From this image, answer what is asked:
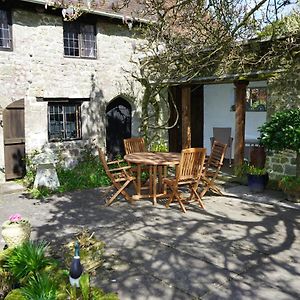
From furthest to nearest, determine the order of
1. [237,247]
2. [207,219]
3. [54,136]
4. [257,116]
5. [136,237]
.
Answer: [257,116]
[54,136]
[207,219]
[136,237]
[237,247]

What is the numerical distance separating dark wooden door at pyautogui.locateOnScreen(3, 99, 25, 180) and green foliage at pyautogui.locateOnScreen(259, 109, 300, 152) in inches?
236

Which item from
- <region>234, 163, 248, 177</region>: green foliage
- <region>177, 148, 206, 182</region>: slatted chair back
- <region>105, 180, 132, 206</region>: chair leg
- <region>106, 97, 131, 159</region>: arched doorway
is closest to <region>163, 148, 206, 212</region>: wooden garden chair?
<region>177, 148, 206, 182</region>: slatted chair back

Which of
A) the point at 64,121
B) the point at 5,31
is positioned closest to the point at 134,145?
the point at 64,121

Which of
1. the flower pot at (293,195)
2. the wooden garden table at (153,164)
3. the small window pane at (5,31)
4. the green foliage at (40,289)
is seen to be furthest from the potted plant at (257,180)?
the small window pane at (5,31)

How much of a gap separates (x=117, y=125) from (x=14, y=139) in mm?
3289

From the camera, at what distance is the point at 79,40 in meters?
9.94

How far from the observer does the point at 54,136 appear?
9.76 meters

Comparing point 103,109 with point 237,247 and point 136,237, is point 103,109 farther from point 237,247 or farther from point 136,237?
point 237,247

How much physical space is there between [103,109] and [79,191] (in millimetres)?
3034

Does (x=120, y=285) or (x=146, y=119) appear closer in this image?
(x=120, y=285)

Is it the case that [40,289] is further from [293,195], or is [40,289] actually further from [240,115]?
[240,115]

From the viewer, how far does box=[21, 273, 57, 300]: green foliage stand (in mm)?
3283

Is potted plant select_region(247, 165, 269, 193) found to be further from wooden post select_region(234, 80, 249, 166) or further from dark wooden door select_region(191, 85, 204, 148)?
dark wooden door select_region(191, 85, 204, 148)

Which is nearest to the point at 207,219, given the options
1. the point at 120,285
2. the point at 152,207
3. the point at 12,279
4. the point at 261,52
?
the point at 152,207
